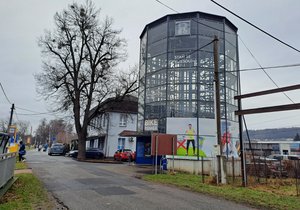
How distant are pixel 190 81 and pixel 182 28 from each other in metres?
5.51

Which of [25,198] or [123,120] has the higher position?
[123,120]

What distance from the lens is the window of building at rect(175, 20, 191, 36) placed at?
2292 centimetres

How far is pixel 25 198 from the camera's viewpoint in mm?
7426

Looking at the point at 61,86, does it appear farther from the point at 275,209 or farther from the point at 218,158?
the point at 275,209

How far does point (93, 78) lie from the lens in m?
29.2

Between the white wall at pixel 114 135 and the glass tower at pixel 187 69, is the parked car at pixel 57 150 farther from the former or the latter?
the glass tower at pixel 187 69

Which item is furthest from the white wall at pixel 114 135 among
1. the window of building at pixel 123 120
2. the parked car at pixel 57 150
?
the parked car at pixel 57 150

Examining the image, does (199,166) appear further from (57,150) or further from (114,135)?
(57,150)

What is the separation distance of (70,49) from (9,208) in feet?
84.8

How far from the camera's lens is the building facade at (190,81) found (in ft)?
68.9

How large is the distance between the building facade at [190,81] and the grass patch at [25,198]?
1361cm

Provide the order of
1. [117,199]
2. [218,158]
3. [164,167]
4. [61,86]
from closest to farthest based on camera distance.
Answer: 1. [117,199]
2. [218,158]
3. [164,167]
4. [61,86]

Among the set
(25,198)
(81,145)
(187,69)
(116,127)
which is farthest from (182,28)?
(25,198)

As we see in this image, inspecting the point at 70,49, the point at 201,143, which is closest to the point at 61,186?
the point at 201,143
